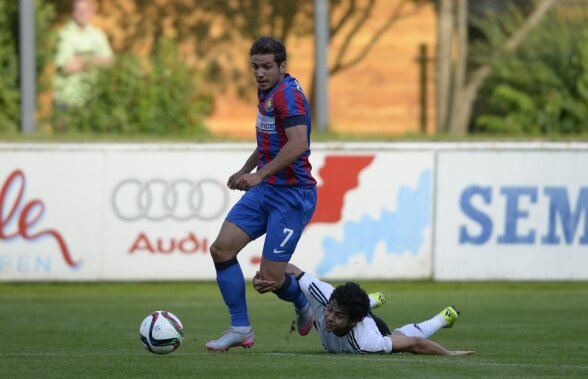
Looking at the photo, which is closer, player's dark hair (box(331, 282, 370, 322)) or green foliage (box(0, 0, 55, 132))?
player's dark hair (box(331, 282, 370, 322))

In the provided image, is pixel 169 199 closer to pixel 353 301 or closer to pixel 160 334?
pixel 160 334

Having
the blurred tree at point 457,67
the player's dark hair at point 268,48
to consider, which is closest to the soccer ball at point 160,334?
the player's dark hair at point 268,48

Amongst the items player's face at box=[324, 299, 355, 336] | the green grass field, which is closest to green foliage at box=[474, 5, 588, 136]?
the green grass field

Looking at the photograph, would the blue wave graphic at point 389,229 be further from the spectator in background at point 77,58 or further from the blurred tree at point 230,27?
the blurred tree at point 230,27

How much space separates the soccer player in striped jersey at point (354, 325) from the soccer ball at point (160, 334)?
0.68 metres

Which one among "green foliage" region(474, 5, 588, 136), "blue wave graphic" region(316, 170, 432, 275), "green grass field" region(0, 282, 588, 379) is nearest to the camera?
"green grass field" region(0, 282, 588, 379)

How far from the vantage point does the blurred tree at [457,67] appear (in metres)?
20.9

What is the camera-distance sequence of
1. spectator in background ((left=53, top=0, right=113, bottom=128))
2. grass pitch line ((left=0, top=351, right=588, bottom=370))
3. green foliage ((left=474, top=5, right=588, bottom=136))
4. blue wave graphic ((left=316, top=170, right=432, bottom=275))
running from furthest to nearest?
green foliage ((left=474, top=5, right=588, bottom=136)) → spectator in background ((left=53, top=0, right=113, bottom=128)) → blue wave graphic ((left=316, top=170, right=432, bottom=275)) → grass pitch line ((left=0, top=351, right=588, bottom=370))

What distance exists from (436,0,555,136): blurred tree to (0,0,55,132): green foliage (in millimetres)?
6089

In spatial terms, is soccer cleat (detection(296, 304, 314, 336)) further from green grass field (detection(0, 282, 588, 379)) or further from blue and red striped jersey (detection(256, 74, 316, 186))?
blue and red striped jersey (detection(256, 74, 316, 186))

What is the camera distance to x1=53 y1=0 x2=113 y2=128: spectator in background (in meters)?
18.8

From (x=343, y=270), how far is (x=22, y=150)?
3.95m

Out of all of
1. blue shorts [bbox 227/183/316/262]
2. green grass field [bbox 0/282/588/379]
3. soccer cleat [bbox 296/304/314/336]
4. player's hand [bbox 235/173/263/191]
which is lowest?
green grass field [bbox 0/282/588/379]

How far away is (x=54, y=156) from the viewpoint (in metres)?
15.6
